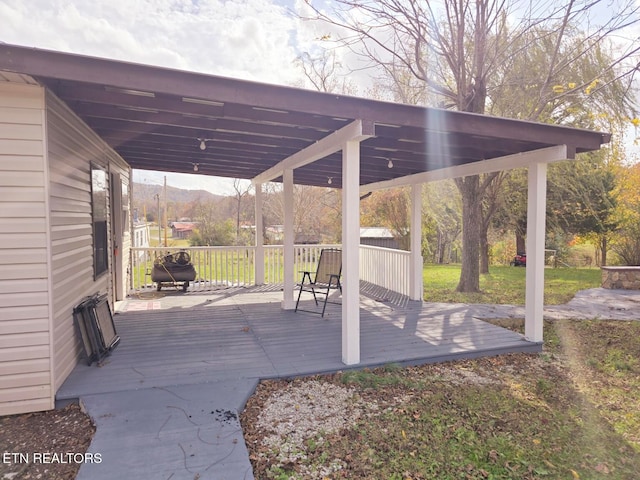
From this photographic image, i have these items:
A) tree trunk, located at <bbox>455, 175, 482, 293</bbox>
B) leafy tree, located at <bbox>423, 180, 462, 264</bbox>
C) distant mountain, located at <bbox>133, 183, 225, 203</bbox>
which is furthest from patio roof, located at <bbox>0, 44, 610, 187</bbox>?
distant mountain, located at <bbox>133, 183, 225, 203</bbox>

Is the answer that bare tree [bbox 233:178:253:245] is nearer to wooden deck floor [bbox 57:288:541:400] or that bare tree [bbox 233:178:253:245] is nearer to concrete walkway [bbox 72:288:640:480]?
wooden deck floor [bbox 57:288:541:400]

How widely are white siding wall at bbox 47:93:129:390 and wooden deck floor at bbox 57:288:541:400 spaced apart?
355 millimetres

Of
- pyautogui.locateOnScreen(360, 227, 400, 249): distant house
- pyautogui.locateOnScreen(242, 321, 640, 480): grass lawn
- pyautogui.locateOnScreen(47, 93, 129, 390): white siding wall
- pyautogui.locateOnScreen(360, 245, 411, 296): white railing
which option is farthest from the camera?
pyautogui.locateOnScreen(360, 227, 400, 249): distant house

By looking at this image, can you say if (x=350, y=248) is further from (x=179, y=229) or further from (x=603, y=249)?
(x=179, y=229)

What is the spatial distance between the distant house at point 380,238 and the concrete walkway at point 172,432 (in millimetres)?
11993

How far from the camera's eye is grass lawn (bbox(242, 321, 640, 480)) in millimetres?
2312

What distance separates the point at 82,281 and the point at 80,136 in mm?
1390

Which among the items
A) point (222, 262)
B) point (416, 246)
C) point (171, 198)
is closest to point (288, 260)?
point (416, 246)

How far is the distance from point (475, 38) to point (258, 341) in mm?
6784

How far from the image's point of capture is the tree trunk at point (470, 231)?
823 centimetres


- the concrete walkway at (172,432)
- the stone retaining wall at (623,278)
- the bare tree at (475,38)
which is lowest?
the concrete walkway at (172,432)

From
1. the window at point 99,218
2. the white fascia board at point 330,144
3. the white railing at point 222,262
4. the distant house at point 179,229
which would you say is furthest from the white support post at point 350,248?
the distant house at point 179,229

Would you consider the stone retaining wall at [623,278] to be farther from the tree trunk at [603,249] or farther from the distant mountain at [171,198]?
the distant mountain at [171,198]

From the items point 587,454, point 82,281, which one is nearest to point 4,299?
point 82,281
